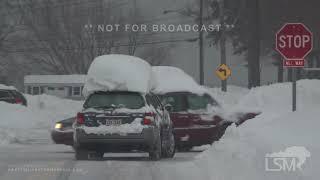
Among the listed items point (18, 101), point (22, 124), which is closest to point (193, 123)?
point (22, 124)

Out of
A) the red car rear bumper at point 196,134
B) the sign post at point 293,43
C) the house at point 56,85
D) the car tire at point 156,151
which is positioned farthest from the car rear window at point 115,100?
the house at point 56,85

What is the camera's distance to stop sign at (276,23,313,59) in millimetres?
15969

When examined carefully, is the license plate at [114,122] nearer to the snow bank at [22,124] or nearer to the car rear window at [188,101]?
the car rear window at [188,101]

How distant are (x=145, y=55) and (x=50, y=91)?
407 inches

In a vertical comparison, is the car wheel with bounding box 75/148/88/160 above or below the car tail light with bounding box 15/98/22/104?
above

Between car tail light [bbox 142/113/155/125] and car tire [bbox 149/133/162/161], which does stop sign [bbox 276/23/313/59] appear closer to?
car tail light [bbox 142/113/155/125]

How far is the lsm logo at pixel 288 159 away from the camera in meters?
9.52

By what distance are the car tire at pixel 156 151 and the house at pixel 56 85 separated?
55.0m

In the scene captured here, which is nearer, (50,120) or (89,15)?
(50,120)

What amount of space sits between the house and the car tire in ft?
180

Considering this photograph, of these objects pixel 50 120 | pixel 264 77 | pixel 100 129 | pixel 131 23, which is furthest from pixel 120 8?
pixel 100 129

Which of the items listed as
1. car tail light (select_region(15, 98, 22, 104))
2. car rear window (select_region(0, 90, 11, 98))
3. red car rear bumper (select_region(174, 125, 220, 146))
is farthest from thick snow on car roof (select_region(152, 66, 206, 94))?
car tail light (select_region(15, 98, 22, 104))

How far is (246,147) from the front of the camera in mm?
11586

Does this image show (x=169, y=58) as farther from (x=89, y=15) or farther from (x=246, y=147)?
(x=246, y=147)
